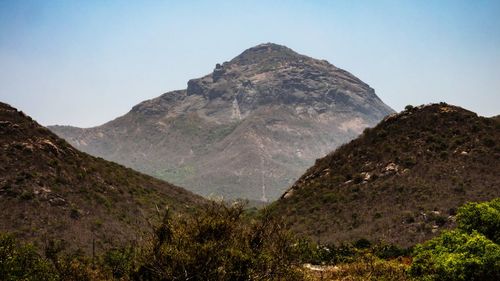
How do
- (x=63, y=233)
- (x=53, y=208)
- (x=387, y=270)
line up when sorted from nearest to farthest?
(x=387, y=270) < (x=63, y=233) < (x=53, y=208)

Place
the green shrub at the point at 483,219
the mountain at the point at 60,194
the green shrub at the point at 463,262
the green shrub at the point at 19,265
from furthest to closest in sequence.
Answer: the mountain at the point at 60,194
the green shrub at the point at 483,219
the green shrub at the point at 19,265
the green shrub at the point at 463,262

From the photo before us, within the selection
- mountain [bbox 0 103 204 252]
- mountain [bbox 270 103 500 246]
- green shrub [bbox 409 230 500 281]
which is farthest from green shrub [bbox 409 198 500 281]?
mountain [bbox 0 103 204 252]

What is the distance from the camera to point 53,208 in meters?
72.4

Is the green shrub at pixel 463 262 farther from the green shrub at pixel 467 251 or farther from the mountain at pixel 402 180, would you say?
the mountain at pixel 402 180

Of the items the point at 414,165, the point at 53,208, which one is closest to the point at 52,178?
the point at 53,208

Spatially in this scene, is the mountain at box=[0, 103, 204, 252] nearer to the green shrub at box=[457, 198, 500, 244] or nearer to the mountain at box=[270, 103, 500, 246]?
the mountain at box=[270, 103, 500, 246]

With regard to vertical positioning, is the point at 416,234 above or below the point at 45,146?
below

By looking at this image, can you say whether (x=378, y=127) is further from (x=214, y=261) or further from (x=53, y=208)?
(x=214, y=261)

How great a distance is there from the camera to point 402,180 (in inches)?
3004

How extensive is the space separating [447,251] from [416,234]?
2540cm

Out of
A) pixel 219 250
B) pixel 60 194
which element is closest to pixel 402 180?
pixel 60 194

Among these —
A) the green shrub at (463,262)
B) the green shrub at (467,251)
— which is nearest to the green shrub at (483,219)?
the green shrub at (467,251)

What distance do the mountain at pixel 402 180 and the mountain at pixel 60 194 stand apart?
25498 mm

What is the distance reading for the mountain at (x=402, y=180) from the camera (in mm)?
66000
